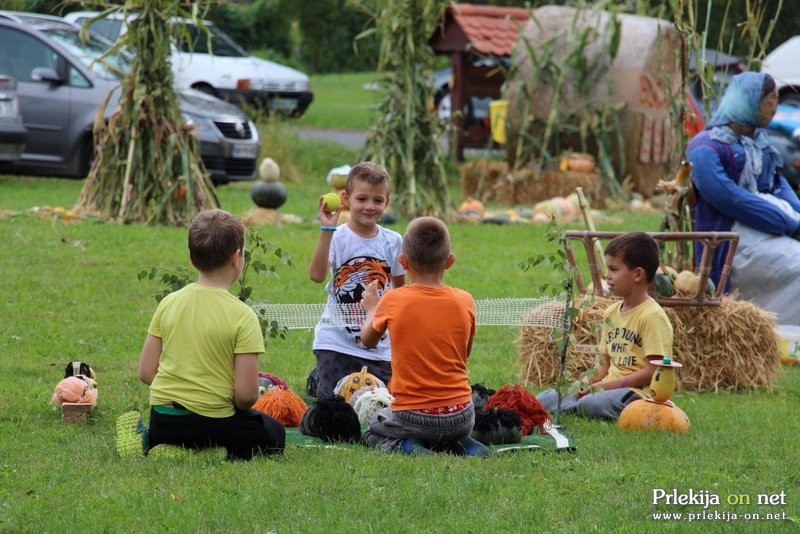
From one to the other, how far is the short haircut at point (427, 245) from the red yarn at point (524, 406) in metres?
0.96

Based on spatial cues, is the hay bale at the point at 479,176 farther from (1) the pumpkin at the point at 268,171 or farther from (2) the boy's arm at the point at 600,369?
(2) the boy's arm at the point at 600,369

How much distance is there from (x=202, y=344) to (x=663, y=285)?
10.1ft

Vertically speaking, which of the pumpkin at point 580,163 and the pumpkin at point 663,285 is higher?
the pumpkin at point 663,285

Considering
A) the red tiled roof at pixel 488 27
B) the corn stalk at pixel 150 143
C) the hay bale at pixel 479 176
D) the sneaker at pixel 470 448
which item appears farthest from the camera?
the red tiled roof at pixel 488 27

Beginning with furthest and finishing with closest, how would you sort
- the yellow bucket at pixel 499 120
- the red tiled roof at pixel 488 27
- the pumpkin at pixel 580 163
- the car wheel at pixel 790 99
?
the car wheel at pixel 790 99 → the red tiled roof at pixel 488 27 → the yellow bucket at pixel 499 120 → the pumpkin at pixel 580 163

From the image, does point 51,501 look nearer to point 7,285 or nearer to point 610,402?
point 610,402

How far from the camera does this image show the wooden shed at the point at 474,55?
19969mm

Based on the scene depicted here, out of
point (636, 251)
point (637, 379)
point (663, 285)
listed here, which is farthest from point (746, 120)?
point (637, 379)

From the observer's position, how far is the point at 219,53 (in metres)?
19.8

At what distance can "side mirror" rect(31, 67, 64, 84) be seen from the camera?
14.5m

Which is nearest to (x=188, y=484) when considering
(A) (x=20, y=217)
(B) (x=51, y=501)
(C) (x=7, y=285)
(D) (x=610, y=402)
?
(B) (x=51, y=501)

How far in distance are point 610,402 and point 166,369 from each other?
2.35 metres

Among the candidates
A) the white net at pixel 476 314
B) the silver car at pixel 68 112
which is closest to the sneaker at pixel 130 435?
the white net at pixel 476 314

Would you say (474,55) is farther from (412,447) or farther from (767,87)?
(412,447)
